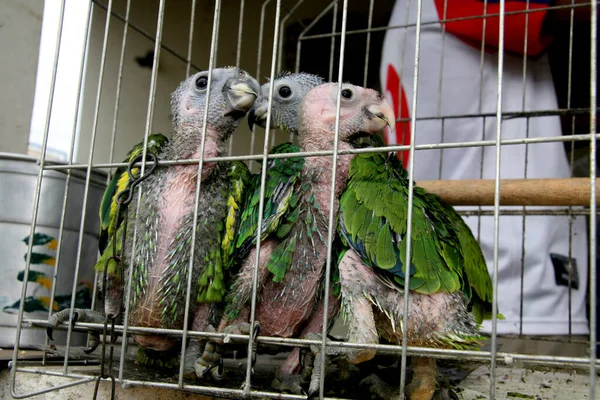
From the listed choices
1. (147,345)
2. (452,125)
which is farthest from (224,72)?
(452,125)

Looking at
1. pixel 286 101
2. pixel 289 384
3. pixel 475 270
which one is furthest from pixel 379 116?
pixel 289 384

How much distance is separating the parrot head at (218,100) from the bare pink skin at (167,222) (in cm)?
9

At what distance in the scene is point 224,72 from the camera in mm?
1501

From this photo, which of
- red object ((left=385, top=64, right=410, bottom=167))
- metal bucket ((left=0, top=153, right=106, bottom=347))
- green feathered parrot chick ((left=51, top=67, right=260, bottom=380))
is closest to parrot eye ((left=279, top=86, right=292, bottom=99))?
green feathered parrot chick ((left=51, top=67, right=260, bottom=380))

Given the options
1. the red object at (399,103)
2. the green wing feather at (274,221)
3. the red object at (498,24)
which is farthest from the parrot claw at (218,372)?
the red object at (498,24)

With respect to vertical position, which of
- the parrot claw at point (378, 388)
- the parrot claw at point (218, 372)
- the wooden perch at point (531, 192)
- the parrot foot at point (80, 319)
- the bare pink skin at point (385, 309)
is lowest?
the parrot claw at point (378, 388)

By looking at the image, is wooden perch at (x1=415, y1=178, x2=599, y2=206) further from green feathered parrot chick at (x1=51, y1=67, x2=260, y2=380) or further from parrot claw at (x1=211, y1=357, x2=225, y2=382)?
parrot claw at (x1=211, y1=357, x2=225, y2=382)

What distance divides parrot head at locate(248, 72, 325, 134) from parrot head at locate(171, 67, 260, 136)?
0.08 metres

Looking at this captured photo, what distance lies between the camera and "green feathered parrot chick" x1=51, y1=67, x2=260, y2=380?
53.1 inches

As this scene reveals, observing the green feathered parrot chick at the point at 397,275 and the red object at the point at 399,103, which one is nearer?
the green feathered parrot chick at the point at 397,275

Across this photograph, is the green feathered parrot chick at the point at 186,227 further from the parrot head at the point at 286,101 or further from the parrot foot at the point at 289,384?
the parrot foot at the point at 289,384

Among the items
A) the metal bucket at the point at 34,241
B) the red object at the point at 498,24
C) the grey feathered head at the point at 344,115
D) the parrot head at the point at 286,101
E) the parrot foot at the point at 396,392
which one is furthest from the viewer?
the red object at the point at 498,24

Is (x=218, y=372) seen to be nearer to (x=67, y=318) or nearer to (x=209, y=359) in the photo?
(x=209, y=359)

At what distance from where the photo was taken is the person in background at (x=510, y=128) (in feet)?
7.22
